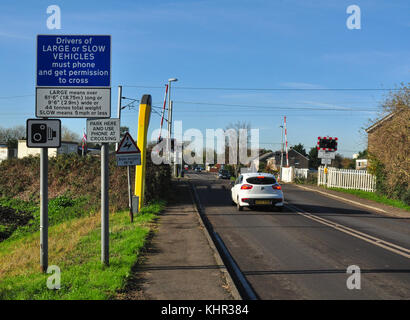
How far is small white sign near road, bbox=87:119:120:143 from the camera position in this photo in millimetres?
8062

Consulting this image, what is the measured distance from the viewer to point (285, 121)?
46.1 meters

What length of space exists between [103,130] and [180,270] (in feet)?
9.54

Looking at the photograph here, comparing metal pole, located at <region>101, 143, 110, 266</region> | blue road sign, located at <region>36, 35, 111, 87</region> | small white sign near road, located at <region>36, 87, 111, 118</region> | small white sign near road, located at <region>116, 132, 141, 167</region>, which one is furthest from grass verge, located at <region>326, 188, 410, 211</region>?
blue road sign, located at <region>36, 35, 111, 87</region>

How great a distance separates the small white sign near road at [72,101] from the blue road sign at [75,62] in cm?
11

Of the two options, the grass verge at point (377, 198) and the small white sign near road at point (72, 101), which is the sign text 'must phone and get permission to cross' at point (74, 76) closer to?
the small white sign near road at point (72, 101)

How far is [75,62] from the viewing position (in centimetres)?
784

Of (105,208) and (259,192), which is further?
(259,192)

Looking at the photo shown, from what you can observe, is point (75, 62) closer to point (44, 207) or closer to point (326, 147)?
point (44, 207)

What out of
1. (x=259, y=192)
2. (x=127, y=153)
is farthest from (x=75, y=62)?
(x=259, y=192)

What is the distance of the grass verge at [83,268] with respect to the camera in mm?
6246

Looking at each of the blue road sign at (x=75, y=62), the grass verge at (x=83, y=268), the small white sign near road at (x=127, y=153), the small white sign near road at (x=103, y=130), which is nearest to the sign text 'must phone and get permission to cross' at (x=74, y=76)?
the blue road sign at (x=75, y=62)

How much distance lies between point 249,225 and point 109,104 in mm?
7818
